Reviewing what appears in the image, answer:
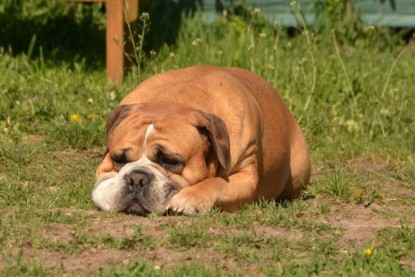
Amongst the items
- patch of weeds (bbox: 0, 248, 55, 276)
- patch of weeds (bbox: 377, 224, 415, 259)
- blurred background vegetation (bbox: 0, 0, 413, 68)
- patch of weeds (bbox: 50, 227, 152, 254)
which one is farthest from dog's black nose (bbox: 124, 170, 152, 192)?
blurred background vegetation (bbox: 0, 0, 413, 68)

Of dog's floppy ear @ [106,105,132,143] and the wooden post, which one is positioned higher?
dog's floppy ear @ [106,105,132,143]

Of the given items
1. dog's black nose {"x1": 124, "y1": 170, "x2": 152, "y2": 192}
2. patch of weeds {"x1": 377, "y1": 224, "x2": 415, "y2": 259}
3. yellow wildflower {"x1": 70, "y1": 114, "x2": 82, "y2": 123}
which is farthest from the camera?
yellow wildflower {"x1": 70, "y1": 114, "x2": 82, "y2": 123}

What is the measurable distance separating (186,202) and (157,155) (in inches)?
11.5

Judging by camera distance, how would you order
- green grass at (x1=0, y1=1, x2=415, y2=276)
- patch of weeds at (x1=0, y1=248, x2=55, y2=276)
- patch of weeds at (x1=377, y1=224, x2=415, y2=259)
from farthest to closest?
patch of weeds at (x1=377, y1=224, x2=415, y2=259) < green grass at (x1=0, y1=1, x2=415, y2=276) < patch of weeds at (x1=0, y1=248, x2=55, y2=276)

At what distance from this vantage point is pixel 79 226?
5957 mm

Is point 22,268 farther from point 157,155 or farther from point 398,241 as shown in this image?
point 398,241

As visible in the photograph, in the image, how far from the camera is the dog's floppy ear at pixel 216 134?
6.27 metres

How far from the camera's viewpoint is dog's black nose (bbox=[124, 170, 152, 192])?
614 cm

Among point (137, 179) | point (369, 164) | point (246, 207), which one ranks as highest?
point (137, 179)

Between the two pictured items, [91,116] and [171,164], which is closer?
[171,164]

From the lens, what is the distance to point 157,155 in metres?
6.21

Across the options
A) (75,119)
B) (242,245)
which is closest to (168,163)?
(242,245)

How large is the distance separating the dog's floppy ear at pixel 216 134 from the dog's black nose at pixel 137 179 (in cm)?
40

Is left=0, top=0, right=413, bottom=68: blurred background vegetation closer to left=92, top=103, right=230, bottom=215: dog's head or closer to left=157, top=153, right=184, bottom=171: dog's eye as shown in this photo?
left=92, top=103, right=230, bottom=215: dog's head
